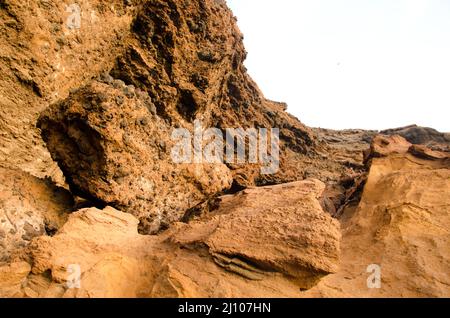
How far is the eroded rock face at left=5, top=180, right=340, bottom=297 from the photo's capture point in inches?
110

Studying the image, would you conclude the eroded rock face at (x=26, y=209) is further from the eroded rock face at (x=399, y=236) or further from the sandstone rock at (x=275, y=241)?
the eroded rock face at (x=399, y=236)

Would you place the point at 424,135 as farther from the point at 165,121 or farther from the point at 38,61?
the point at 38,61

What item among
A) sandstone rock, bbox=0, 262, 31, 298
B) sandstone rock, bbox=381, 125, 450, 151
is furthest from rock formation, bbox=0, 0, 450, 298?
sandstone rock, bbox=381, 125, 450, 151

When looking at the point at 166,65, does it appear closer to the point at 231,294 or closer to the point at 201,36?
the point at 201,36

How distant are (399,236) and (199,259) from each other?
2.45 m

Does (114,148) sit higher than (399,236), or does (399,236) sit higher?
(114,148)

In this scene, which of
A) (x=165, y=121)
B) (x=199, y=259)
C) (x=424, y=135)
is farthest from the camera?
(x=424, y=135)

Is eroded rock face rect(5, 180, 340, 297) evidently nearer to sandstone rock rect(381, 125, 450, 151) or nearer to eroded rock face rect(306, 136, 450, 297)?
eroded rock face rect(306, 136, 450, 297)

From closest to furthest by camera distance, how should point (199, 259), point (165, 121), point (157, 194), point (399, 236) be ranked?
point (199, 259) → point (399, 236) → point (157, 194) → point (165, 121)

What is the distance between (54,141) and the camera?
477 cm

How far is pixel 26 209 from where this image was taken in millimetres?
4270

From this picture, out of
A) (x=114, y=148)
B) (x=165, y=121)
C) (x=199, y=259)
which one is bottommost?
(x=199, y=259)

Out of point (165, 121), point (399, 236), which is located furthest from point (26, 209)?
point (399, 236)

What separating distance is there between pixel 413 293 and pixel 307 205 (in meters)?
1.23
